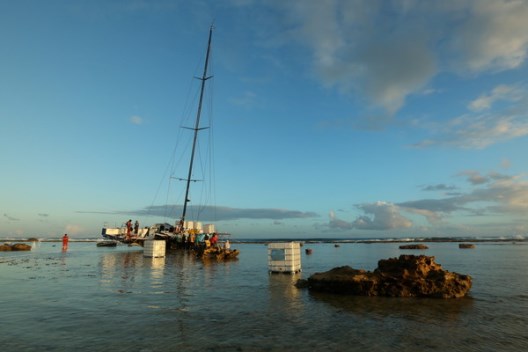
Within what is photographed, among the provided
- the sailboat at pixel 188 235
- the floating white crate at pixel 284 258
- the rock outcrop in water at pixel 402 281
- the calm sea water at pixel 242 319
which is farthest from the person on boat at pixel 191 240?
the rock outcrop in water at pixel 402 281

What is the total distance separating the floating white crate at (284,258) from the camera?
27.9 metres

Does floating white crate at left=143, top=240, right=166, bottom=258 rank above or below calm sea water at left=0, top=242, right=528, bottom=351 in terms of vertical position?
above

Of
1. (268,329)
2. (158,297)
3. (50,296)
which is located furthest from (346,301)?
(50,296)

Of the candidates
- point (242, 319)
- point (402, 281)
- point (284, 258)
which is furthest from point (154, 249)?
point (402, 281)

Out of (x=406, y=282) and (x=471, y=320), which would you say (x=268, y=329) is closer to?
(x=471, y=320)

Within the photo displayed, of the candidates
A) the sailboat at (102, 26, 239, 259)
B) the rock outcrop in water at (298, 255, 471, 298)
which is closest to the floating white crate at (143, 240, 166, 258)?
the sailboat at (102, 26, 239, 259)

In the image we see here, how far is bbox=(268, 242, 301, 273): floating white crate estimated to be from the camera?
91.6ft

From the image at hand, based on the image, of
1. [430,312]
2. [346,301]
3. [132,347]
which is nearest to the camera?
[132,347]

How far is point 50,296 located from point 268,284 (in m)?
12.8

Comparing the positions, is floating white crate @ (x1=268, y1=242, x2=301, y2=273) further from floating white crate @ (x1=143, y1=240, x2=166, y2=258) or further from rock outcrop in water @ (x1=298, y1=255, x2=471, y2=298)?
floating white crate @ (x1=143, y1=240, x2=166, y2=258)

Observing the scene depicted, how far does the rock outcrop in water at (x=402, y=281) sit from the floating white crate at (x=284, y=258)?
8000 millimetres

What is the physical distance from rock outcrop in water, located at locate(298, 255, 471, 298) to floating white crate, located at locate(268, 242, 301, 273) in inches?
315

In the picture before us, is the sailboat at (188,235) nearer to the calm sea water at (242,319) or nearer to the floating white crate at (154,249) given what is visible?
the floating white crate at (154,249)

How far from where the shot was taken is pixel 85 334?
1076 cm
